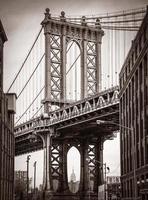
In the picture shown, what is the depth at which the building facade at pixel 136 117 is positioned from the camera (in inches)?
2247

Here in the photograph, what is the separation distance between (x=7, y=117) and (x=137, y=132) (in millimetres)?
17210

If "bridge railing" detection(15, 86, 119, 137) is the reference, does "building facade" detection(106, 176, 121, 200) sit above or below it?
below

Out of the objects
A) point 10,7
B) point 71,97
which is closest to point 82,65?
point 71,97

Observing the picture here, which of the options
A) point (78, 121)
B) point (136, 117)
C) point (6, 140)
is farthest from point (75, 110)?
point (136, 117)

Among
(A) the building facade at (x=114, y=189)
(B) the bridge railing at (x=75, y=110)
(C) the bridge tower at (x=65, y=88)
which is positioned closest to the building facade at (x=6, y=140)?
(A) the building facade at (x=114, y=189)

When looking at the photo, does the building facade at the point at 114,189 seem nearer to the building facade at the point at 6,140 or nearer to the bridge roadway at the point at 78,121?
the building facade at the point at 6,140

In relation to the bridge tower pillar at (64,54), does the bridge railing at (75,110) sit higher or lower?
lower

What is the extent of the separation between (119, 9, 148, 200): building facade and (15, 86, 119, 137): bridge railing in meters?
14.6

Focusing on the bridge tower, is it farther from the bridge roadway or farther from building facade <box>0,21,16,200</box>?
building facade <box>0,21,16,200</box>

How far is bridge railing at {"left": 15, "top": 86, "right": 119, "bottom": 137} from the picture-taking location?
3696 inches

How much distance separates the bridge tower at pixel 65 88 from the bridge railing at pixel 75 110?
2.15 m

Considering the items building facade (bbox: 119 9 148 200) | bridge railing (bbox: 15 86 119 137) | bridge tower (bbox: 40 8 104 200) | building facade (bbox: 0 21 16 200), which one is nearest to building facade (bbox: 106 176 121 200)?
building facade (bbox: 119 9 148 200)

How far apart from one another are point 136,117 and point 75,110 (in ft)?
140

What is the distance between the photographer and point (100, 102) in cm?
9706
